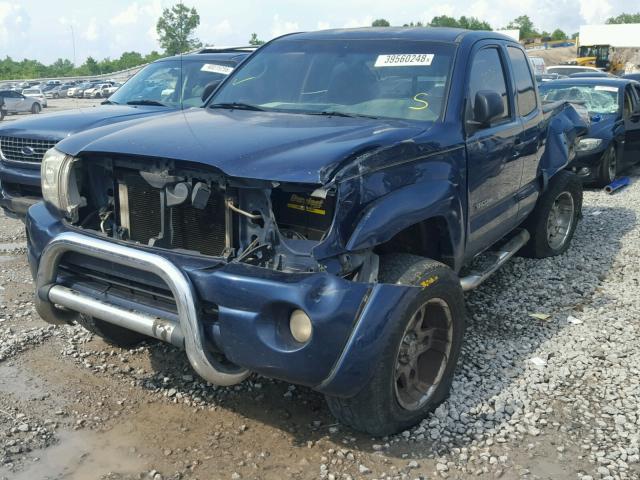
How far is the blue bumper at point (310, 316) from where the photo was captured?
2807mm

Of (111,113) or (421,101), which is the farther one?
(111,113)

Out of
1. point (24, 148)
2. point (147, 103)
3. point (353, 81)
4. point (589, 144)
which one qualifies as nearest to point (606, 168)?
point (589, 144)

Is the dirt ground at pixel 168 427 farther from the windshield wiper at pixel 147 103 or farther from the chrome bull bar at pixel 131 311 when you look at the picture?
the windshield wiper at pixel 147 103

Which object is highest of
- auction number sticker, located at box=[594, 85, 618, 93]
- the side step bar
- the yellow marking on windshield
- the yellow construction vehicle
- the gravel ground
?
the yellow construction vehicle

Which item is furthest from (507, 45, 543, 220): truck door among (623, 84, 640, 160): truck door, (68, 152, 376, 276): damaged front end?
(623, 84, 640, 160): truck door

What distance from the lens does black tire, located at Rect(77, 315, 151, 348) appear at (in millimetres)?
4062

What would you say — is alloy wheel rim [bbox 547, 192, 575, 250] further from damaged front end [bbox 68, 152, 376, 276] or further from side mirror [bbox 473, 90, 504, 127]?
damaged front end [bbox 68, 152, 376, 276]

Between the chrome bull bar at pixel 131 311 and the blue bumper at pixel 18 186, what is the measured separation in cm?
286

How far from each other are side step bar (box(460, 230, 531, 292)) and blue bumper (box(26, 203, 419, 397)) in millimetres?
1284

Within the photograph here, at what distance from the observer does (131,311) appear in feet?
10.6

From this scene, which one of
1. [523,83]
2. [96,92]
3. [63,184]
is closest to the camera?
[63,184]

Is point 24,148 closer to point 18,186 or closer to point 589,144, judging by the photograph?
point 18,186

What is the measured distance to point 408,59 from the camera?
4223 mm

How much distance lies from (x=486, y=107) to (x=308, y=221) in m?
1.56
